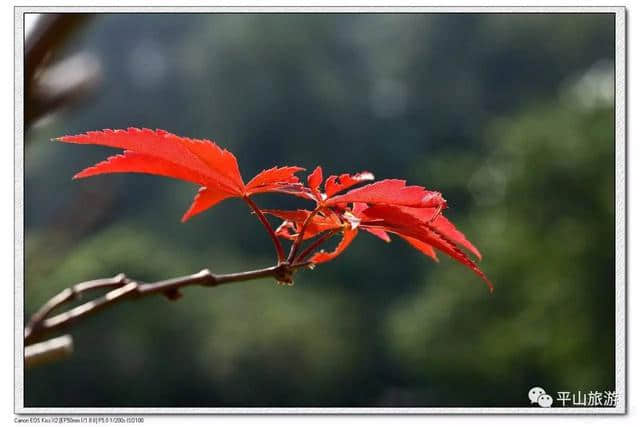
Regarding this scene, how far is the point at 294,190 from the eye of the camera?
1.57ft

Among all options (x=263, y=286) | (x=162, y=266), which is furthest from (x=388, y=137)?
(x=162, y=266)

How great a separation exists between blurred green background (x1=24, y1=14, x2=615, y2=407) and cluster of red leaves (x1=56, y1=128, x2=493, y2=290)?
4.05 m

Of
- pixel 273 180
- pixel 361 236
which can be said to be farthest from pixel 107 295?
pixel 361 236

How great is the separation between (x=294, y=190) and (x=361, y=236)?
11114 millimetres

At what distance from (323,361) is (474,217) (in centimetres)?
232

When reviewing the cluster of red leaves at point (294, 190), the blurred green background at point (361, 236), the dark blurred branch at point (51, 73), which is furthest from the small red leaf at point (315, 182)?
the blurred green background at point (361, 236)

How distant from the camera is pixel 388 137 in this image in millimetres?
11383

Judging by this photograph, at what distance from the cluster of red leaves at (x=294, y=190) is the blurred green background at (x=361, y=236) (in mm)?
4051

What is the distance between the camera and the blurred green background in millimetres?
7047

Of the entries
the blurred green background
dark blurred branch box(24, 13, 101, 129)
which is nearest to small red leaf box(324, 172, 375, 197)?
dark blurred branch box(24, 13, 101, 129)

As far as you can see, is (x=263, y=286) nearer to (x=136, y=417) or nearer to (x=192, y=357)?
(x=192, y=357)

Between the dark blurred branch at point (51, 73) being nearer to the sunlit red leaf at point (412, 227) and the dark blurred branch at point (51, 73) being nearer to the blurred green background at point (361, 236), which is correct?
the sunlit red leaf at point (412, 227)

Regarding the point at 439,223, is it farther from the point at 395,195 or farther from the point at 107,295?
the point at 107,295

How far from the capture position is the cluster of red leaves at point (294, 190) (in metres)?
0.45
